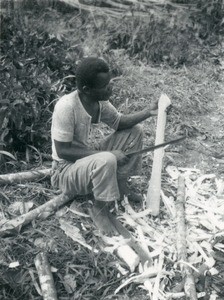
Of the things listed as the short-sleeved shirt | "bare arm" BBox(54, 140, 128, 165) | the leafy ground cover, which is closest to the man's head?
the short-sleeved shirt

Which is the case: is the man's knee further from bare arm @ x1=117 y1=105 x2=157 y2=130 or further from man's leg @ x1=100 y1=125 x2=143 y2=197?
bare arm @ x1=117 y1=105 x2=157 y2=130

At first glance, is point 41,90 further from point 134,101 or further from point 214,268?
point 214,268

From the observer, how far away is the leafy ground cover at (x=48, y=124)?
3.03 m

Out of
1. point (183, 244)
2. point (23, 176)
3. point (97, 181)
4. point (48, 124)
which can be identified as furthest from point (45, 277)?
point (48, 124)

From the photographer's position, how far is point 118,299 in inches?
115

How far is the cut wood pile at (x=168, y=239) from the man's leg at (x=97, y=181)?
0.12 metres

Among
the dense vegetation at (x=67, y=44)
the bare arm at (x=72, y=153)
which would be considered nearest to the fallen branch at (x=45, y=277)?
the bare arm at (x=72, y=153)

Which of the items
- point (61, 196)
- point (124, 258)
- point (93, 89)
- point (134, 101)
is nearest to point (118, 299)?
point (124, 258)

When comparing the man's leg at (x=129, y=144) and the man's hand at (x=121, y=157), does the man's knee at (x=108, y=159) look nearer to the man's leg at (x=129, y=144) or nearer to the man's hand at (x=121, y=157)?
the man's hand at (x=121, y=157)

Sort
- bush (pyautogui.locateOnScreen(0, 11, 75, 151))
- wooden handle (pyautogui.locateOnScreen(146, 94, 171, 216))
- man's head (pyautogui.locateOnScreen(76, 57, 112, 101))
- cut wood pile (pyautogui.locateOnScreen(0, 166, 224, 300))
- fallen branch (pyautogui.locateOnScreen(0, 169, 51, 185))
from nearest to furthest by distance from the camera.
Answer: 1. cut wood pile (pyautogui.locateOnScreen(0, 166, 224, 300))
2. man's head (pyautogui.locateOnScreen(76, 57, 112, 101))
3. wooden handle (pyautogui.locateOnScreen(146, 94, 171, 216))
4. fallen branch (pyautogui.locateOnScreen(0, 169, 51, 185))
5. bush (pyautogui.locateOnScreen(0, 11, 75, 151))

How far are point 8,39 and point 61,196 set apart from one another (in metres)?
2.51

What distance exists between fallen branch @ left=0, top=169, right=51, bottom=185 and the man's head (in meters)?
0.97

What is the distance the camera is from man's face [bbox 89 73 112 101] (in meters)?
3.17

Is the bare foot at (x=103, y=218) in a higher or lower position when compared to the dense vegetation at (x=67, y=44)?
lower
